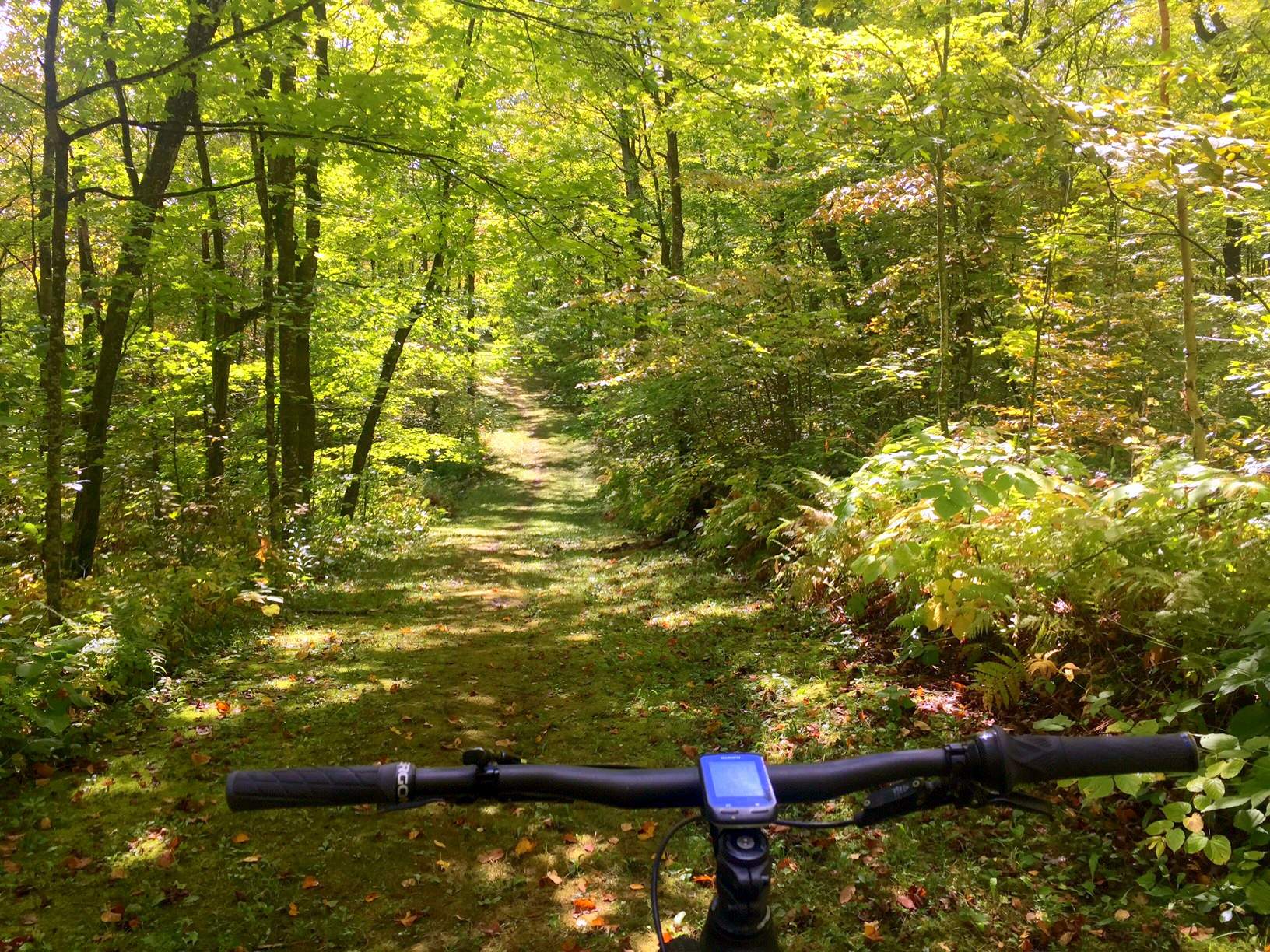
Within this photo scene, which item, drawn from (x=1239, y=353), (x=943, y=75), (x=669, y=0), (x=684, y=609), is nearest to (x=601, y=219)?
(x=669, y=0)

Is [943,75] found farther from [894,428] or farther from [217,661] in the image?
[217,661]

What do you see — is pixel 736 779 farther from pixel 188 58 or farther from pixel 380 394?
pixel 380 394

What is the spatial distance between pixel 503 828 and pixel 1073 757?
3679 mm

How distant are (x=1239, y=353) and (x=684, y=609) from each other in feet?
33.4

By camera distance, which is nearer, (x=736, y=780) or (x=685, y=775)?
(x=736, y=780)

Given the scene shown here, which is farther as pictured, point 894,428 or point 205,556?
point 205,556

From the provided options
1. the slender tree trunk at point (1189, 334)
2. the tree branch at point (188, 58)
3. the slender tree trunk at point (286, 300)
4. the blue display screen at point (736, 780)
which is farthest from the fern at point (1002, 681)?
the slender tree trunk at point (286, 300)

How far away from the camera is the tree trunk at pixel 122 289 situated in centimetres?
742

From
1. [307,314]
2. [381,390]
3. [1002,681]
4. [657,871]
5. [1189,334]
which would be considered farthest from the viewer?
[381,390]

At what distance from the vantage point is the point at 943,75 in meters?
5.93

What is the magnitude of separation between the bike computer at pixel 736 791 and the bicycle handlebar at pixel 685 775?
15 centimetres

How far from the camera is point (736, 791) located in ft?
3.86

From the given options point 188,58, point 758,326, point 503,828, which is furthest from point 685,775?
point 758,326

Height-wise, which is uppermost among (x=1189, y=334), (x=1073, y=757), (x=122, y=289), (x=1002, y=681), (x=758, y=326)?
(x=122, y=289)
